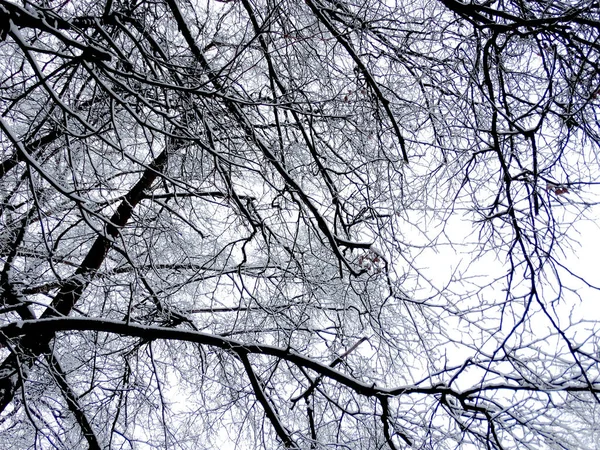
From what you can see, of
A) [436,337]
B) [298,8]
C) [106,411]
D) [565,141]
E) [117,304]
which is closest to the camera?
[565,141]

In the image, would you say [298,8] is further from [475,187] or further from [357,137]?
[475,187]

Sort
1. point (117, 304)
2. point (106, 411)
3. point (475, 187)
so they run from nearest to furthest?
point (475, 187) → point (106, 411) → point (117, 304)

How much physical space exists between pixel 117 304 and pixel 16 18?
12.1 ft

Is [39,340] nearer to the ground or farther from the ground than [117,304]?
nearer to the ground

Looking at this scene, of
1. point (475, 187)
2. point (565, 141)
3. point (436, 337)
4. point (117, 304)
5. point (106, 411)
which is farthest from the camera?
point (117, 304)

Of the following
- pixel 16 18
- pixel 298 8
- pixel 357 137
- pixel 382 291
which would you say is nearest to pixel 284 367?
pixel 382 291

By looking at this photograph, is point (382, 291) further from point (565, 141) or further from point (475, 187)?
point (565, 141)

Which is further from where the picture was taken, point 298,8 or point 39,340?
point 39,340

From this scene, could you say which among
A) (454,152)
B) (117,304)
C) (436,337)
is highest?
(117,304)

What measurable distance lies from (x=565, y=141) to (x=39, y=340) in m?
4.14

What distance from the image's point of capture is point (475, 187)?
13.4ft

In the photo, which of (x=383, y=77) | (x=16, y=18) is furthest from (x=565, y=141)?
(x=16, y=18)

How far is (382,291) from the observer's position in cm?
546

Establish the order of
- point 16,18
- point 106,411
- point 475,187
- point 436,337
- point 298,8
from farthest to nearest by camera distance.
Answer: point 106,411 → point 436,337 → point 298,8 → point 475,187 → point 16,18
